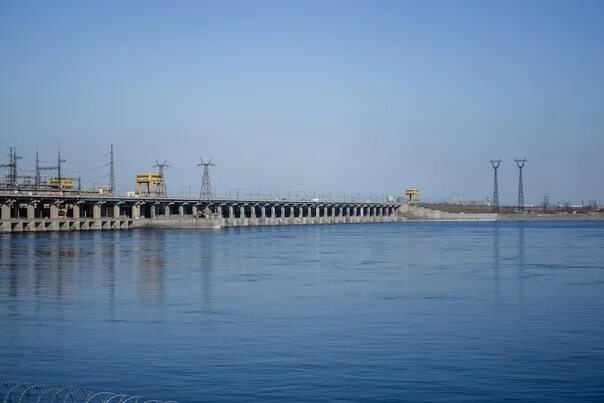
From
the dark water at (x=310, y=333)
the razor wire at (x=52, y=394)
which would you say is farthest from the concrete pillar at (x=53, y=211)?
the razor wire at (x=52, y=394)

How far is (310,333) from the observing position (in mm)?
24594

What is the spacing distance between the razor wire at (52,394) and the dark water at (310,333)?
2.11 ft

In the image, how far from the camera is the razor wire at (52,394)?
53.7 feet

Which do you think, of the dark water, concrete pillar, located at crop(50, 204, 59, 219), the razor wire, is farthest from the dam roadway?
A: the razor wire

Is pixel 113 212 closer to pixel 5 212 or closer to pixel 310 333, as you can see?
pixel 5 212

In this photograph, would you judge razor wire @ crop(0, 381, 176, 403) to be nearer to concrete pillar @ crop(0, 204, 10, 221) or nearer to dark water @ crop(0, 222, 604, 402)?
dark water @ crop(0, 222, 604, 402)

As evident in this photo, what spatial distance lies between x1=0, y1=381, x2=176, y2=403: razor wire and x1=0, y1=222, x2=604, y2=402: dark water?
0.64 m

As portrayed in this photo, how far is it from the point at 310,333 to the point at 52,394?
9.14 meters

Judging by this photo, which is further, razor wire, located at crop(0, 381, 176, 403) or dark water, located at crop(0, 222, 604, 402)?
dark water, located at crop(0, 222, 604, 402)

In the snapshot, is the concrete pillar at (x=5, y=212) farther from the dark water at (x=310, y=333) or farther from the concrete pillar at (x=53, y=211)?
the dark water at (x=310, y=333)

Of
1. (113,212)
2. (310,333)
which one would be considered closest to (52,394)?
(310,333)

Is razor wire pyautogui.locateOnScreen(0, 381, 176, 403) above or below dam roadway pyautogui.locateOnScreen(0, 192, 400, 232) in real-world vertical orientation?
below

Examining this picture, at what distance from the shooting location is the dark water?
1822 centimetres

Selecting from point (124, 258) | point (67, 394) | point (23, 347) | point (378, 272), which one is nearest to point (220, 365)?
point (67, 394)
